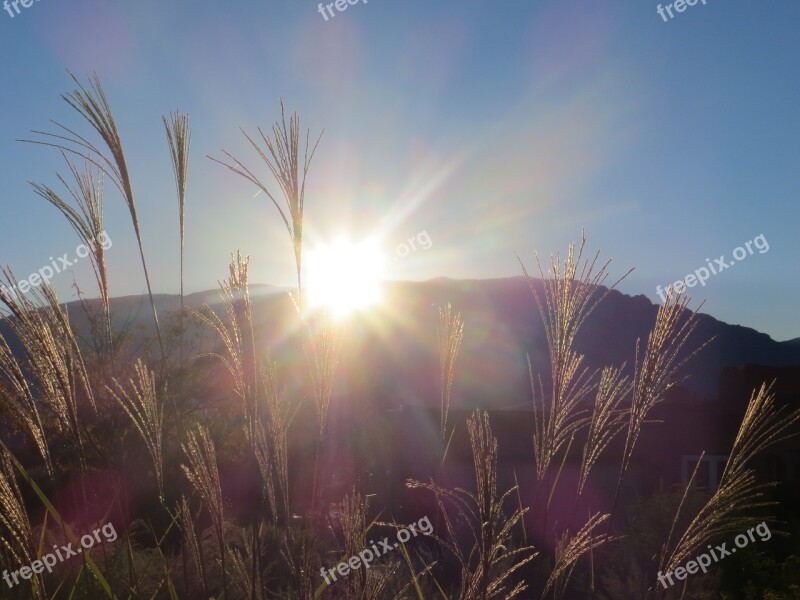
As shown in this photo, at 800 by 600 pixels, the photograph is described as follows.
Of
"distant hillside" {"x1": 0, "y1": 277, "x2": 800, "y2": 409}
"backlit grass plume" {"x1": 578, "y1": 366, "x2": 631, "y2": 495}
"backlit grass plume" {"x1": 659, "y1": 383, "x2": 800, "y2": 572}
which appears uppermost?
"backlit grass plume" {"x1": 578, "y1": 366, "x2": 631, "y2": 495}

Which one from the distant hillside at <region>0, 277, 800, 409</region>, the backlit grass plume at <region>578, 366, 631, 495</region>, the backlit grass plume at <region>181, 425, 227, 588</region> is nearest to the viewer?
the backlit grass plume at <region>181, 425, 227, 588</region>

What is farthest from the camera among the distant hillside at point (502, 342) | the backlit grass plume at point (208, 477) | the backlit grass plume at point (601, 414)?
the distant hillside at point (502, 342)

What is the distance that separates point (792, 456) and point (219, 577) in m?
15.0

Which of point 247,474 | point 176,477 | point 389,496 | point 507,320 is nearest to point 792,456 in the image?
point 389,496

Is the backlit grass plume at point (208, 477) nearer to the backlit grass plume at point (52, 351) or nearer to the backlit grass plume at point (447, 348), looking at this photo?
the backlit grass plume at point (52, 351)

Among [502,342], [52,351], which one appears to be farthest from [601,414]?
[502,342]

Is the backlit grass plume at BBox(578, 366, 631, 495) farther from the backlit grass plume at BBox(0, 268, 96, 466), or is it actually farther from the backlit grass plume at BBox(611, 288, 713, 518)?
the backlit grass plume at BBox(0, 268, 96, 466)

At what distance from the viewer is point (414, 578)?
2078mm

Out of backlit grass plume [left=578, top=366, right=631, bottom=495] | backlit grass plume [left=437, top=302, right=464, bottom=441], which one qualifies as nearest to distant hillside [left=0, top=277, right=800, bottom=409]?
backlit grass plume [left=437, top=302, right=464, bottom=441]

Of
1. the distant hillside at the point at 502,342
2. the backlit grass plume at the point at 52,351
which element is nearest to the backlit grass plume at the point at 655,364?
the backlit grass plume at the point at 52,351

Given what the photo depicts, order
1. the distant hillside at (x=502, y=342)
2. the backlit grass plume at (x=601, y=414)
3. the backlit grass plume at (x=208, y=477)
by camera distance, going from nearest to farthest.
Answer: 1. the backlit grass plume at (x=208, y=477)
2. the backlit grass plume at (x=601, y=414)
3. the distant hillside at (x=502, y=342)

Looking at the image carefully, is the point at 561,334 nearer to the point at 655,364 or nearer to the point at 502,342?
the point at 655,364

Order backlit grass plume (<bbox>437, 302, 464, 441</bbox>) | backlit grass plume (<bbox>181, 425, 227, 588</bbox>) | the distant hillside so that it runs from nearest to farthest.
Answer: backlit grass plume (<bbox>181, 425, 227, 588</bbox>), backlit grass plume (<bbox>437, 302, 464, 441</bbox>), the distant hillside

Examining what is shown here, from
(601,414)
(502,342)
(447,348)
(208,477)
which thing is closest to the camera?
(208,477)
